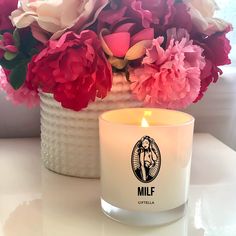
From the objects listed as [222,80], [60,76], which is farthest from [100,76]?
[222,80]

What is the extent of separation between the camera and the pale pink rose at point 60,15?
0.48 metres

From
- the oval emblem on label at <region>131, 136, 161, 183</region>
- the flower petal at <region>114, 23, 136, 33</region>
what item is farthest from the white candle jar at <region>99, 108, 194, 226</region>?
the flower petal at <region>114, 23, 136, 33</region>

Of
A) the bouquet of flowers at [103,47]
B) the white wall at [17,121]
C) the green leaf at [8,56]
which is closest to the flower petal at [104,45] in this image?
the bouquet of flowers at [103,47]

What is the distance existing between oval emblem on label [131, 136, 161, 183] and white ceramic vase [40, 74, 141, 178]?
13 cm

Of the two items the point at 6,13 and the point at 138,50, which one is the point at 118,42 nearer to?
the point at 138,50

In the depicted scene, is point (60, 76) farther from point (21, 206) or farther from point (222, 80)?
point (222, 80)

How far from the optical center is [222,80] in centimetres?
82

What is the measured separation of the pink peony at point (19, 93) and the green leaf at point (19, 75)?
0.20ft

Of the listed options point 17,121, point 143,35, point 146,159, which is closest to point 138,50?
point 143,35

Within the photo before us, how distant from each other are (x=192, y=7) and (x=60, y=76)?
0.18 m

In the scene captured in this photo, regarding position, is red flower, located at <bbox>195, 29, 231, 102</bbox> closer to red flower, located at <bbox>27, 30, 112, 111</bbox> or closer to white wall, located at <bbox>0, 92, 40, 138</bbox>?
red flower, located at <bbox>27, 30, 112, 111</bbox>

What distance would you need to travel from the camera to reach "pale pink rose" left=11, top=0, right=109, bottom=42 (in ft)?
1.57

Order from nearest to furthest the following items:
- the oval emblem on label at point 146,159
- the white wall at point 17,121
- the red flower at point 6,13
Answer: the oval emblem on label at point 146,159 < the red flower at point 6,13 < the white wall at point 17,121

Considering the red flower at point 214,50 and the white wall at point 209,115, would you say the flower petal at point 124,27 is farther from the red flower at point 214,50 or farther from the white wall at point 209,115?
the white wall at point 209,115
